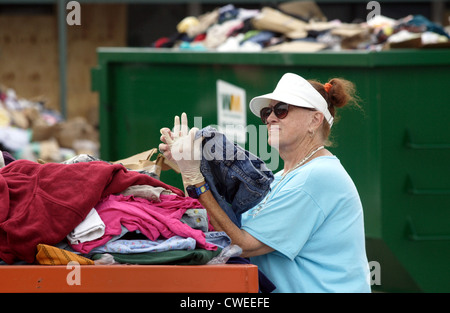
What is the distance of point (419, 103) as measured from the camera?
4844mm

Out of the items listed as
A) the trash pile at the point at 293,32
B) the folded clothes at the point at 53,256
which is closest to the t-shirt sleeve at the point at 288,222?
the folded clothes at the point at 53,256

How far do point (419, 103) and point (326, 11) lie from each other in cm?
869

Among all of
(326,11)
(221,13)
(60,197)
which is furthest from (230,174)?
(326,11)

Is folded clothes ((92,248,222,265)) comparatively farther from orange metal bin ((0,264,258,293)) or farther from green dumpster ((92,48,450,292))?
green dumpster ((92,48,450,292))

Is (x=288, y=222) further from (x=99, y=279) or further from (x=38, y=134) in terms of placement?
(x=38, y=134)

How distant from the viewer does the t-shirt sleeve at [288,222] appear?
9.40ft

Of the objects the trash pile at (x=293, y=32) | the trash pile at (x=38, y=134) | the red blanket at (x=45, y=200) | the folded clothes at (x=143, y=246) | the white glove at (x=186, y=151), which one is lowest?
the trash pile at (x=38, y=134)

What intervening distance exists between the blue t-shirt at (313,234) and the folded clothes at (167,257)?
1.20 ft

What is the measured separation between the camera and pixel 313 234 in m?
2.93

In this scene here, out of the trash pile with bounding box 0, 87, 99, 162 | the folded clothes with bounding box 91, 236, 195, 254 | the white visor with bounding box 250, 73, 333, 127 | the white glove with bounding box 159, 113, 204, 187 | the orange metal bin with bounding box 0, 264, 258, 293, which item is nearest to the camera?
the orange metal bin with bounding box 0, 264, 258, 293

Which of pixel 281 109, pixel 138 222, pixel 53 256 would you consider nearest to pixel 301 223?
pixel 281 109

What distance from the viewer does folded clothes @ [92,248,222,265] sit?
2.55 metres

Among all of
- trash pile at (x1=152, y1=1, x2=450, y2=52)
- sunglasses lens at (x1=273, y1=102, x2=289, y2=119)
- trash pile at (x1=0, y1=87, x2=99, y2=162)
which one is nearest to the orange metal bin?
sunglasses lens at (x1=273, y1=102, x2=289, y2=119)

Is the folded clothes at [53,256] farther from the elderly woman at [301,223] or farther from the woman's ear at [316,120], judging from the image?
the woman's ear at [316,120]
